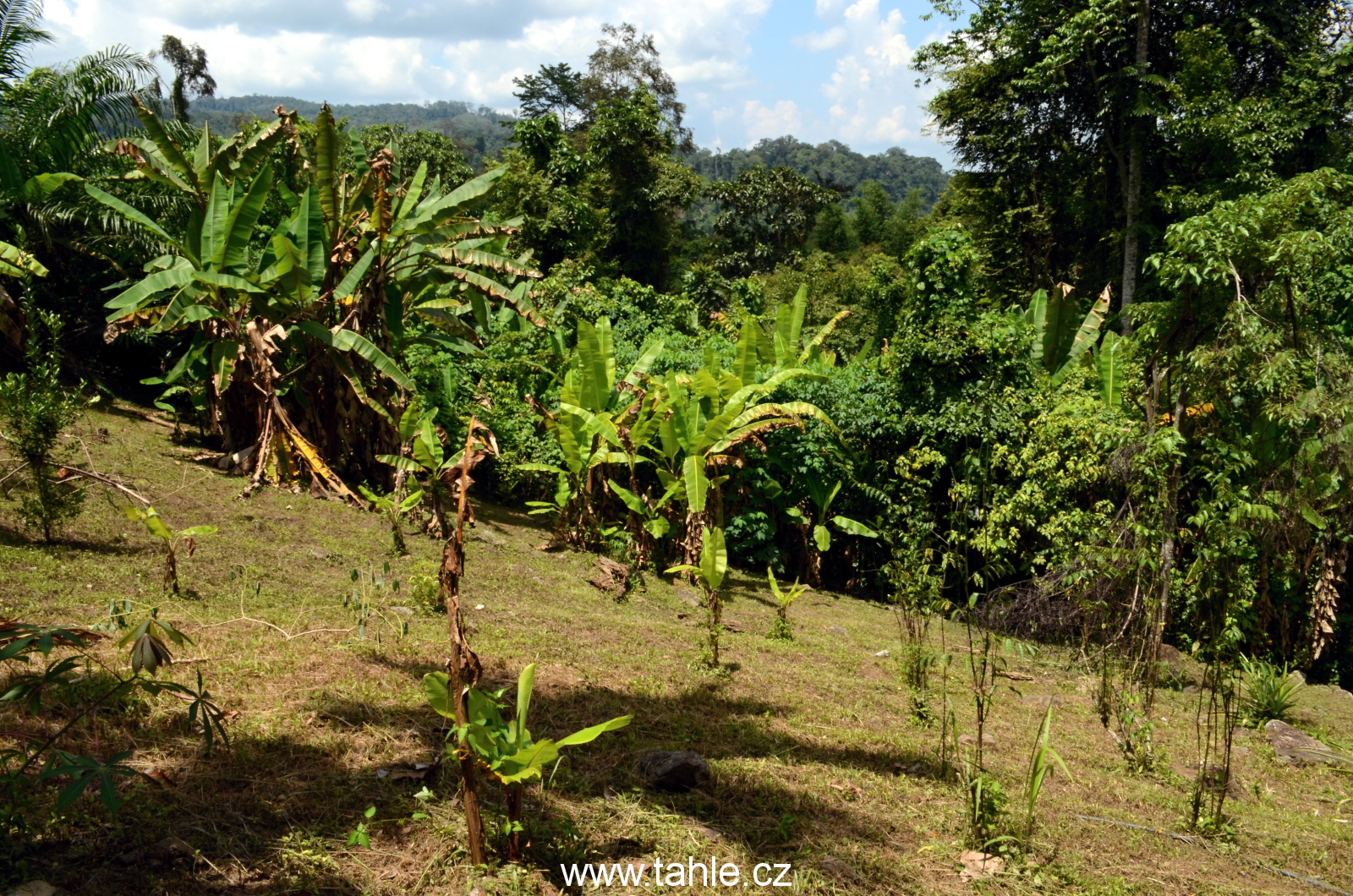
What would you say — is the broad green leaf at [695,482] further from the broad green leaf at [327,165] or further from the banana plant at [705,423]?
the broad green leaf at [327,165]

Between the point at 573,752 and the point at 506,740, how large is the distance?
1.34 m

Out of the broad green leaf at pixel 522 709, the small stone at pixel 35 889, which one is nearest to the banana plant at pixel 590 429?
the broad green leaf at pixel 522 709

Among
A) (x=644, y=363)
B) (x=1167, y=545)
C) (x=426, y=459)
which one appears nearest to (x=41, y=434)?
(x=426, y=459)

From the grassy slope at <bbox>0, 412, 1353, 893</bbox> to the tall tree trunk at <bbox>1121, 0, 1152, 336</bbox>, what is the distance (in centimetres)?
1273

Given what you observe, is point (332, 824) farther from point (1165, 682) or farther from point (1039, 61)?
point (1039, 61)

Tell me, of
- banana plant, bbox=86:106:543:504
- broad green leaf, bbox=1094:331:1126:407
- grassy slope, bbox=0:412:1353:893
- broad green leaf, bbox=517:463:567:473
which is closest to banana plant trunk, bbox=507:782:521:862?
grassy slope, bbox=0:412:1353:893

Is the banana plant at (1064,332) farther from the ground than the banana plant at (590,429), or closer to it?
farther from the ground

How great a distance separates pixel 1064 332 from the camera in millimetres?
11273

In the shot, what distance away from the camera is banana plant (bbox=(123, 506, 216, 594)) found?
4926mm

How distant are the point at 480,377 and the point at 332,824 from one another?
27.7 ft

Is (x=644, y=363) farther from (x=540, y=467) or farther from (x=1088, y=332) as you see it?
(x=1088, y=332)

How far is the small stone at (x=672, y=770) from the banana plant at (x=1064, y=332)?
8.51 metres

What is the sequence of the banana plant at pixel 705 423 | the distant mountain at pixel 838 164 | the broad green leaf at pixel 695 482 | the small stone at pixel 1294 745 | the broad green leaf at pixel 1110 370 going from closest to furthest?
the small stone at pixel 1294 745 → the broad green leaf at pixel 695 482 → the banana plant at pixel 705 423 → the broad green leaf at pixel 1110 370 → the distant mountain at pixel 838 164

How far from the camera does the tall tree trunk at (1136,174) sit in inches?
710
